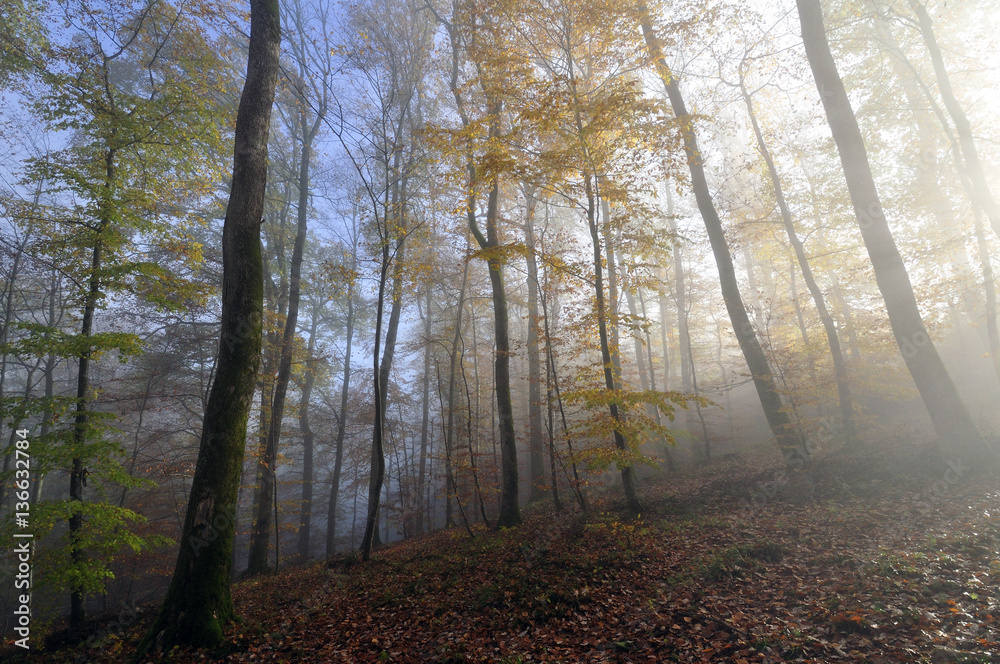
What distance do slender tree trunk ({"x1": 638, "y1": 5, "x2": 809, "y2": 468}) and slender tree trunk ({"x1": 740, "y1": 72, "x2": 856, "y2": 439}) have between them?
3.47 m

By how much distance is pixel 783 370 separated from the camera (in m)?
12.6

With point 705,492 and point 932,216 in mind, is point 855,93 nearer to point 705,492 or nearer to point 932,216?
point 932,216

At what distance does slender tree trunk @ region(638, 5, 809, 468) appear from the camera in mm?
9398

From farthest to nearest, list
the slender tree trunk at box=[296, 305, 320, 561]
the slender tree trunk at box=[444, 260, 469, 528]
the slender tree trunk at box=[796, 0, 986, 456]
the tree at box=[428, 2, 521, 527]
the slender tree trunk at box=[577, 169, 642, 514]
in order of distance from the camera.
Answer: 1. the slender tree trunk at box=[296, 305, 320, 561]
2. the slender tree trunk at box=[444, 260, 469, 528]
3. the tree at box=[428, 2, 521, 527]
4. the slender tree trunk at box=[796, 0, 986, 456]
5. the slender tree trunk at box=[577, 169, 642, 514]

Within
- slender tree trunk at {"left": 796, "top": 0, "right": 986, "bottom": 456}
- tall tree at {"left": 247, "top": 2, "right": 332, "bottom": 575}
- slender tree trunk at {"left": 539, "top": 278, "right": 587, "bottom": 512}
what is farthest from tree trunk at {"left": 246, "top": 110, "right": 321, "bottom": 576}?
slender tree trunk at {"left": 796, "top": 0, "right": 986, "bottom": 456}

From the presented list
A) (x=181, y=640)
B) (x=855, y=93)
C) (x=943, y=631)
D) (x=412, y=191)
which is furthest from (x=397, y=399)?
(x=855, y=93)

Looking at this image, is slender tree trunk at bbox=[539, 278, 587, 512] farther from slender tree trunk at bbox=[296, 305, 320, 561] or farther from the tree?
slender tree trunk at bbox=[296, 305, 320, 561]

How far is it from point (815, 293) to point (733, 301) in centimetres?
563

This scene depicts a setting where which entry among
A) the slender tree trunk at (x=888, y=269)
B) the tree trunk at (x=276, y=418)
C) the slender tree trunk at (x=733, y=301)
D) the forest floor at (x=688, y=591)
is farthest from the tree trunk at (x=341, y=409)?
the slender tree trunk at (x=888, y=269)

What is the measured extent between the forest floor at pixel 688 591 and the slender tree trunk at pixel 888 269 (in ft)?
2.87

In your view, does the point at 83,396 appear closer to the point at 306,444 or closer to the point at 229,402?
the point at 229,402

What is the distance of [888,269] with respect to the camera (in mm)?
8383

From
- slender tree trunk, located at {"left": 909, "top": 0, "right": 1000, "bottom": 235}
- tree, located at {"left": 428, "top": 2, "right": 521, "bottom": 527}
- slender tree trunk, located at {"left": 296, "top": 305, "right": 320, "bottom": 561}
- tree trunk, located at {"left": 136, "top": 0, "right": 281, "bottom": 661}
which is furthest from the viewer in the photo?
slender tree trunk, located at {"left": 296, "top": 305, "right": 320, "bottom": 561}

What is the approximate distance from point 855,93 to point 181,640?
72.6ft
